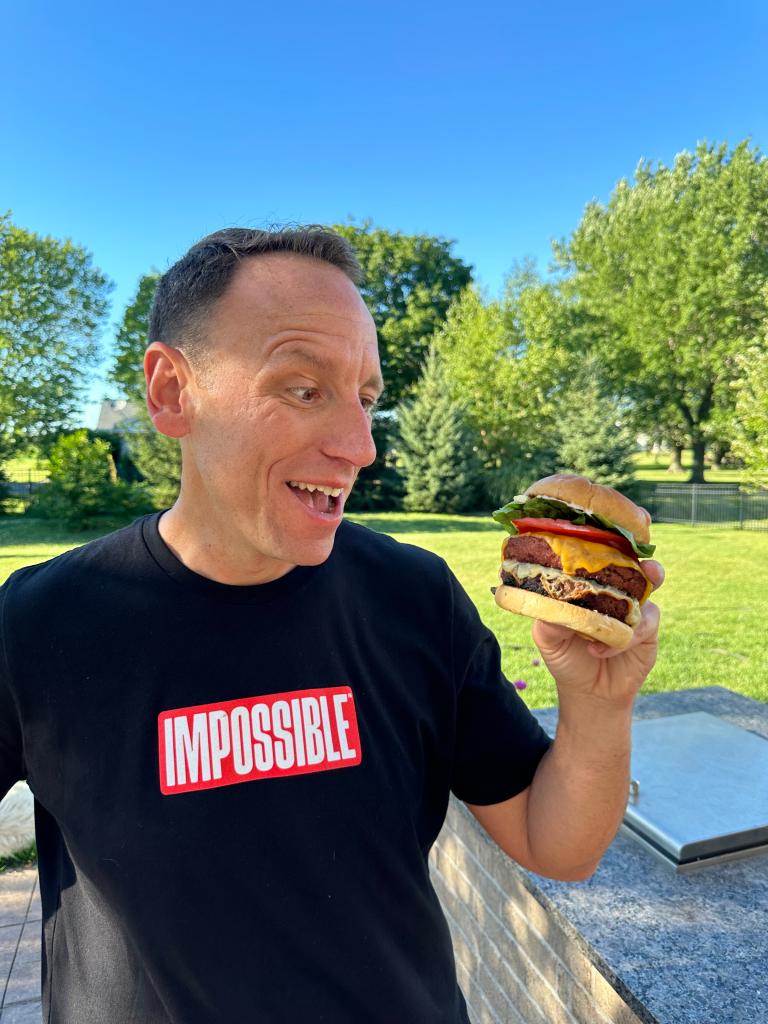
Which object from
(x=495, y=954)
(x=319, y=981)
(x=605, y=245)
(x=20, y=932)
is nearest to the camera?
(x=319, y=981)

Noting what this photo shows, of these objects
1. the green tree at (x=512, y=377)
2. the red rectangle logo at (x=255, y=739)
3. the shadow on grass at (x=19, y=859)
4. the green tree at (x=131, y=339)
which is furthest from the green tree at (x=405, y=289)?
the red rectangle logo at (x=255, y=739)

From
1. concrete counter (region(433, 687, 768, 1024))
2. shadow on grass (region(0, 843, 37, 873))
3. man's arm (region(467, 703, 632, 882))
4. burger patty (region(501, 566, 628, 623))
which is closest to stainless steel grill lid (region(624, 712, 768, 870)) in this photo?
concrete counter (region(433, 687, 768, 1024))

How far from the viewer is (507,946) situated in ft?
8.55

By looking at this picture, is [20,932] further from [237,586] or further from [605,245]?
[605,245]

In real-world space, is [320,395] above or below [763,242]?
below

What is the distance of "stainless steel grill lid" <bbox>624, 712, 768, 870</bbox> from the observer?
2.42 meters

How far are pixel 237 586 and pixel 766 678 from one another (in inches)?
285

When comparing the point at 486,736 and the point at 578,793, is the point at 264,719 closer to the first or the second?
the point at 486,736

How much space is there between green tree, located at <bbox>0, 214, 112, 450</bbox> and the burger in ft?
106

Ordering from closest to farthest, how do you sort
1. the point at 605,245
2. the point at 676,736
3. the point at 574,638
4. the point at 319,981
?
the point at 319,981 → the point at 574,638 → the point at 676,736 → the point at 605,245

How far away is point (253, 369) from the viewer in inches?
56.1

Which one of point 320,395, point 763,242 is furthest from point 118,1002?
point 763,242

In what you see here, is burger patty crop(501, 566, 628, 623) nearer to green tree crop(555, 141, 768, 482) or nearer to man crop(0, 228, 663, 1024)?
man crop(0, 228, 663, 1024)

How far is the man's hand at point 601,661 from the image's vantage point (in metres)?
1.48
